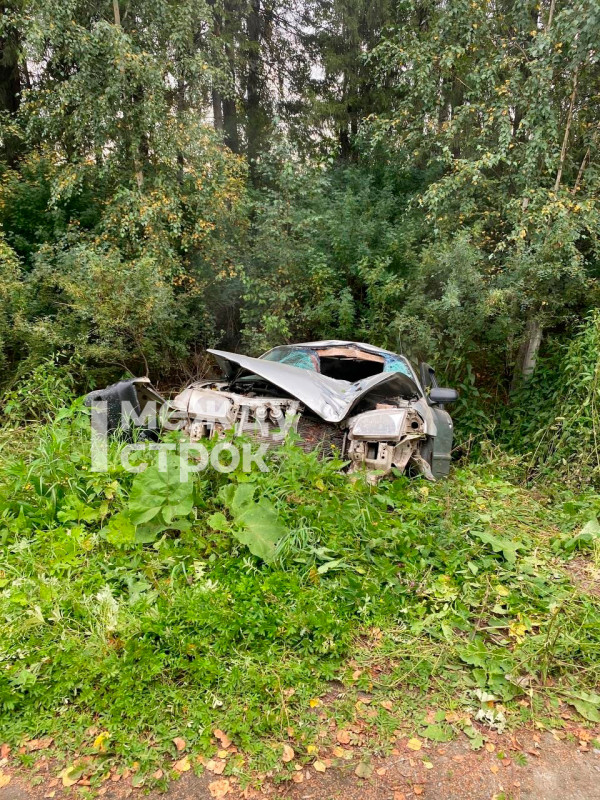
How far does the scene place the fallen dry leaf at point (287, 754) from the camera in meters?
2.14

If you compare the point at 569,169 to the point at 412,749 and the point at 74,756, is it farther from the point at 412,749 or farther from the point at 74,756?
the point at 74,756

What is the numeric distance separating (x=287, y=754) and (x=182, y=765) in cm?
44

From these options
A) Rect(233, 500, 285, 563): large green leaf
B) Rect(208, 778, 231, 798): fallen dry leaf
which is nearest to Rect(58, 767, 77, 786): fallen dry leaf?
Rect(208, 778, 231, 798): fallen dry leaf

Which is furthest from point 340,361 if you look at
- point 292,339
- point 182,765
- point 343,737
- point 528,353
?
point 182,765

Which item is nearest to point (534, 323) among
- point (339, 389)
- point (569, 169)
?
point (569, 169)

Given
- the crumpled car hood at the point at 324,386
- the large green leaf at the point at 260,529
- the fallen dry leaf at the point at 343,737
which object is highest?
the crumpled car hood at the point at 324,386

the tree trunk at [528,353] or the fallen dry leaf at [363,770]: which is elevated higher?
the tree trunk at [528,353]

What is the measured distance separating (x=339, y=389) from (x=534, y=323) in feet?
12.9

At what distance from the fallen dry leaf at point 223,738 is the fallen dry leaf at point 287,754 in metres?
0.25

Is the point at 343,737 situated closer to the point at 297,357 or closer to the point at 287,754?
the point at 287,754

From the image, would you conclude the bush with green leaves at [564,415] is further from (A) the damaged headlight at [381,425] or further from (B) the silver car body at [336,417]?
(A) the damaged headlight at [381,425]

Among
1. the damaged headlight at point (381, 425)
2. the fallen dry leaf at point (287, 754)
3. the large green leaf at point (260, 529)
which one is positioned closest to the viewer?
the fallen dry leaf at point (287, 754)

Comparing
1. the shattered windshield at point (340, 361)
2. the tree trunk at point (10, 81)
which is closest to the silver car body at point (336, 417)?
the shattered windshield at point (340, 361)

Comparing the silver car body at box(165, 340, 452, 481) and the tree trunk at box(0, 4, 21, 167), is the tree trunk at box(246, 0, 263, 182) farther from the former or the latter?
the silver car body at box(165, 340, 452, 481)
